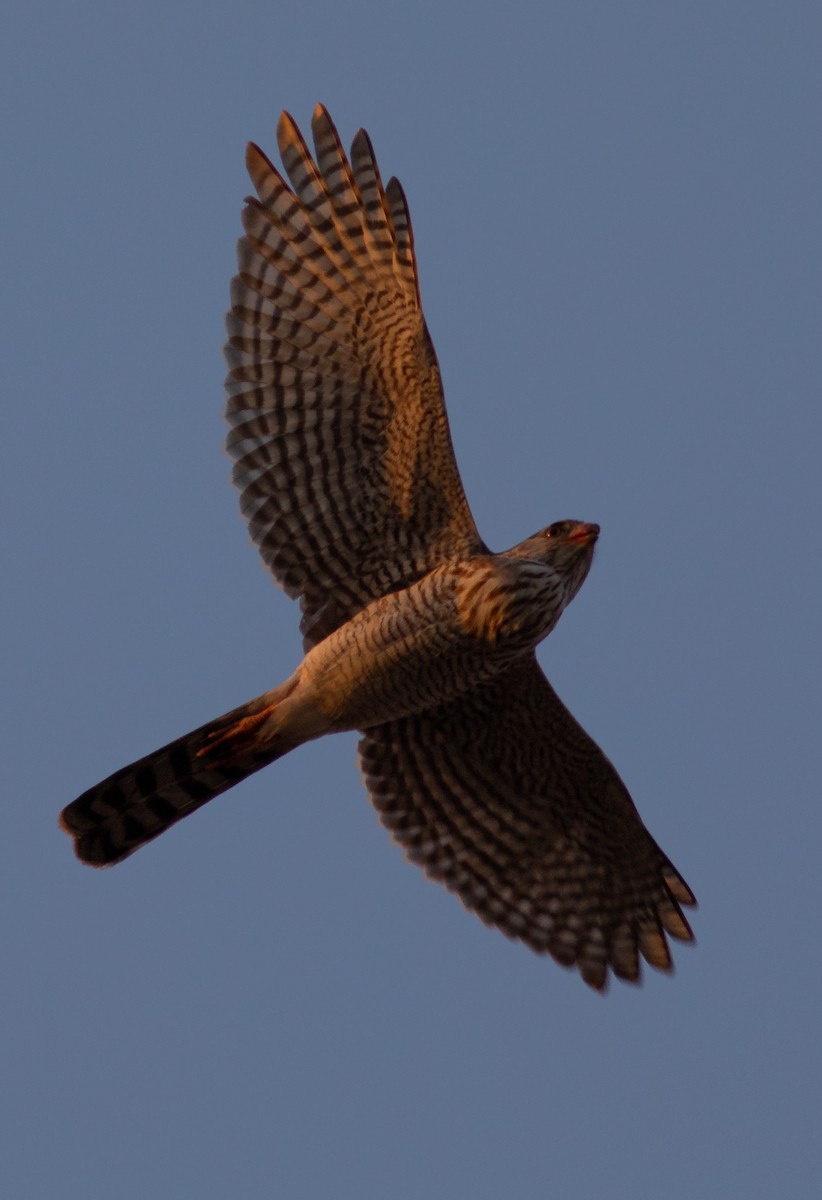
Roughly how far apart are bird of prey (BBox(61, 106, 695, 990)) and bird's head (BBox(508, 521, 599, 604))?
0.01 m

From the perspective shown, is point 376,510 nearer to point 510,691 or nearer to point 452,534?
point 452,534

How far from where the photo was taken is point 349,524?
1201cm

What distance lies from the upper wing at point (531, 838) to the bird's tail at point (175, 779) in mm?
915

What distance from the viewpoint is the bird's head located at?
38.3 ft

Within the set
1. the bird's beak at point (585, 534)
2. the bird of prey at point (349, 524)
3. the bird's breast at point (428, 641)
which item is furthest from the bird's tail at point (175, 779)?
the bird's beak at point (585, 534)

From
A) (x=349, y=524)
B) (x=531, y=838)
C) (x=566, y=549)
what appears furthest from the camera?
(x=531, y=838)

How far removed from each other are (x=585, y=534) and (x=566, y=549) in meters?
0.13

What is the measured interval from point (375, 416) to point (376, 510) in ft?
1.61

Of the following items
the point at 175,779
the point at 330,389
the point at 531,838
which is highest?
the point at 330,389

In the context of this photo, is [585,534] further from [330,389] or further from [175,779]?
[175,779]

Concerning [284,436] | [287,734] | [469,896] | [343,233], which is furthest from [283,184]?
[469,896]

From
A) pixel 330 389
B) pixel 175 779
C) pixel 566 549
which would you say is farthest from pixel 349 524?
pixel 175 779

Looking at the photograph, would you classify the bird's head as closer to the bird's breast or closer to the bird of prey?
the bird of prey

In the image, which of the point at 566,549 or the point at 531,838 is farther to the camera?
the point at 531,838
